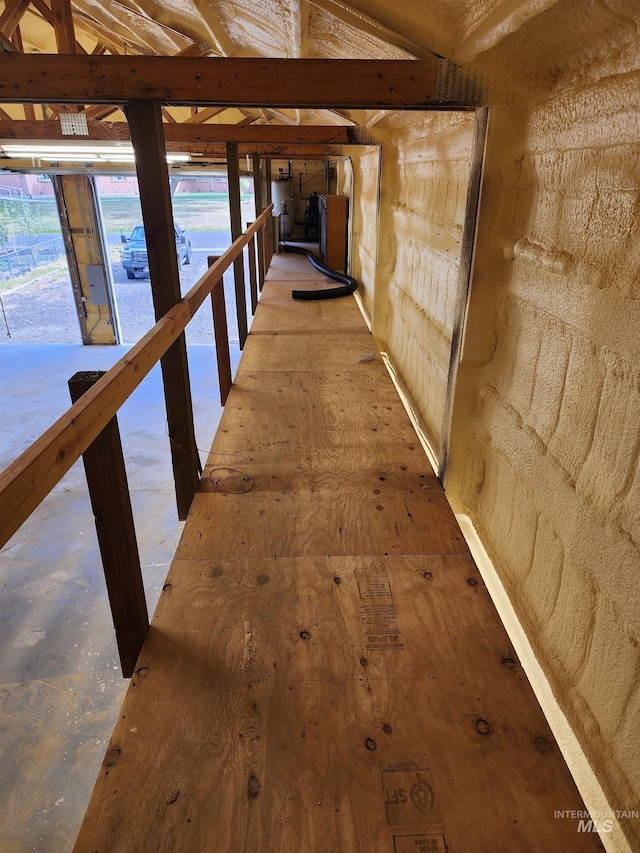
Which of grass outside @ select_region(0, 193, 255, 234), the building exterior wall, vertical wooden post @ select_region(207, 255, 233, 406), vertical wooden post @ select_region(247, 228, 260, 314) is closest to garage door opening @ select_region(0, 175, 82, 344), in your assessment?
vertical wooden post @ select_region(247, 228, 260, 314)

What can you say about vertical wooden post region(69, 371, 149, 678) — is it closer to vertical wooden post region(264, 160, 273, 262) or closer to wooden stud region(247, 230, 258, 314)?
wooden stud region(247, 230, 258, 314)

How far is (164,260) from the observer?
2145mm

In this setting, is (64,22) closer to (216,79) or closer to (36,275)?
(216,79)

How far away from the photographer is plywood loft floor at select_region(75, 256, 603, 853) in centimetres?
114

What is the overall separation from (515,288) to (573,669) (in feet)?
4.12

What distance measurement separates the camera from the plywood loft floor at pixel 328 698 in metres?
1.14

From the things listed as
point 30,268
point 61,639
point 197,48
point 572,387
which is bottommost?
point 61,639

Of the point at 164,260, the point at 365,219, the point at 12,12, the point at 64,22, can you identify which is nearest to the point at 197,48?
the point at 64,22

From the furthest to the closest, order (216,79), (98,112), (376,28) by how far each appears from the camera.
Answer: (98,112)
(376,28)
(216,79)

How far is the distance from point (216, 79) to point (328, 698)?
2.01m

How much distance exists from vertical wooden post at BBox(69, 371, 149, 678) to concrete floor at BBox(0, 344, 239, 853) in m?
2.70

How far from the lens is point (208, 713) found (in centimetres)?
135

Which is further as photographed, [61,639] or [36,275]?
[36,275]

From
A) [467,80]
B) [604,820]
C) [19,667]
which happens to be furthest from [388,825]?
[19,667]
